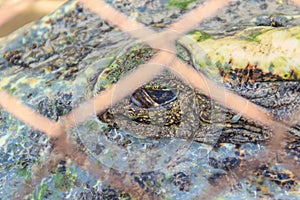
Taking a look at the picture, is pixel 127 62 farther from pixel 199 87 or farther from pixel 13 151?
pixel 13 151

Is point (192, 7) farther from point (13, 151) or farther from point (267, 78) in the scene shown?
point (13, 151)

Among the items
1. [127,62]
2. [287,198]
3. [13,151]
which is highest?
[127,62]

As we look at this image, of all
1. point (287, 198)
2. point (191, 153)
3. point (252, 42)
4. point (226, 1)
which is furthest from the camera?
point (226, 1)

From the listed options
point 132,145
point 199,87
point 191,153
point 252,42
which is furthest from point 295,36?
point 132,145

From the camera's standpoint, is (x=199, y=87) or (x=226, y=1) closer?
(x=199, y=87)

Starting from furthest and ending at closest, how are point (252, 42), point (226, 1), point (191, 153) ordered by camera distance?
point (226, 1) → point (252, 42) → point (191, 153)

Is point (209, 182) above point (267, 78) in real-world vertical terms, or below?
below
